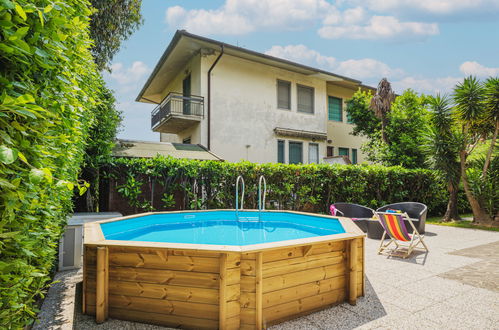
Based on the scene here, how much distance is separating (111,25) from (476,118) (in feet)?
46.4

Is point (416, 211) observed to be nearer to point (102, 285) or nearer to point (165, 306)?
point (165, 306)

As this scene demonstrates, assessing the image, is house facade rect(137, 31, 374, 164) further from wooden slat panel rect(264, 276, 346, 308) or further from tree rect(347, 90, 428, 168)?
wooden slat panel rect(264, 276, 346, 308)

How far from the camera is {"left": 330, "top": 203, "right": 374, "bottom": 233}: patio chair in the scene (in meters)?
8.72

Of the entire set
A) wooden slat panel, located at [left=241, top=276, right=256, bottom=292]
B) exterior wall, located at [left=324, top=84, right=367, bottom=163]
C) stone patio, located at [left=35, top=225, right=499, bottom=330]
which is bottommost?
stone patio, located at [left=35, top=225, right=499, bottom=330]

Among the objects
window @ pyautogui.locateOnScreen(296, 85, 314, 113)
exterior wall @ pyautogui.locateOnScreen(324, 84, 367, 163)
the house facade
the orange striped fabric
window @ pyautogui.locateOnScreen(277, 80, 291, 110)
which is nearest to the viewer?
the orange striped fabric

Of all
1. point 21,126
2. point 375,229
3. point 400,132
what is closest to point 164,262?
point 21,126

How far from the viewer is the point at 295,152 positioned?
17469 mm

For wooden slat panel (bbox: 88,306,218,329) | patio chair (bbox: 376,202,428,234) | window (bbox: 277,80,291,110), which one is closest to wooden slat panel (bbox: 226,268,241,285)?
wooden slat panel (bbox: 88,306,218,329)

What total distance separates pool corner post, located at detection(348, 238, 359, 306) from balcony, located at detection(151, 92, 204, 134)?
11914 mm

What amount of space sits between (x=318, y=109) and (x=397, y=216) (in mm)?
13395

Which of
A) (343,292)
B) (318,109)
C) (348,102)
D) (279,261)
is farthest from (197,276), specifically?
(348,102)

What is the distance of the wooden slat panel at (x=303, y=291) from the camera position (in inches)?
128

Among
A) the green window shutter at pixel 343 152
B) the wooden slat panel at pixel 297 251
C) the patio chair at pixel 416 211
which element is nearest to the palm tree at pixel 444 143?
the patio chair at pixel 416 211

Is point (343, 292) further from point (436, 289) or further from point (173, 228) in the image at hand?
point (173, 228)
